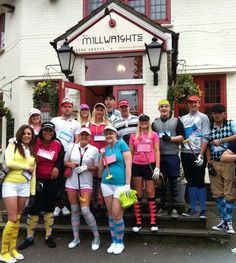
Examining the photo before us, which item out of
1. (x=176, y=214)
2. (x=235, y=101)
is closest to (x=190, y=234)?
(x=176, y=214)

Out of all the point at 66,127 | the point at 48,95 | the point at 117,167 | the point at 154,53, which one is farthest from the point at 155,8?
the point at 117,167

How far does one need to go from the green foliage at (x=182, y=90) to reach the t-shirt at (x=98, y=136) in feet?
8.77

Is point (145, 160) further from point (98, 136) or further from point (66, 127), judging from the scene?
point (66, 127)

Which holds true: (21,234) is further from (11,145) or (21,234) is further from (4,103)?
(4,103)

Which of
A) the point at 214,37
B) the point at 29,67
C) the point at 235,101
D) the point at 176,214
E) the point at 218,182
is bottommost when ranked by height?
the point at 176,214

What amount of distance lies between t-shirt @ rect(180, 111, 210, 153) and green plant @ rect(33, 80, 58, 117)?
3.57 m

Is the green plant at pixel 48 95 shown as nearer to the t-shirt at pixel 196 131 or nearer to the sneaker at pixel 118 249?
the t-shirt at pixel 196 131

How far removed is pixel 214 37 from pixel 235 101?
6.61ft

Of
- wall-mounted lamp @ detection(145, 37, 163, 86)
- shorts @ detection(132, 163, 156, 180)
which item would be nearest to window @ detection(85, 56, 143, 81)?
wall-mounted lamp @ detection(145, 37, 163, 86)

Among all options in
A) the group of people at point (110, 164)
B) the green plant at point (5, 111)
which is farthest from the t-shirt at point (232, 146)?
the green plant at point (5, 111)

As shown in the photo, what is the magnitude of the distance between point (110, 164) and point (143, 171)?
23.6 inches

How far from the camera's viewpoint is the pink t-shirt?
5.10m

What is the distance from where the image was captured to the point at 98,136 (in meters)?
5.43

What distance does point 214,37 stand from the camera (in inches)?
395
